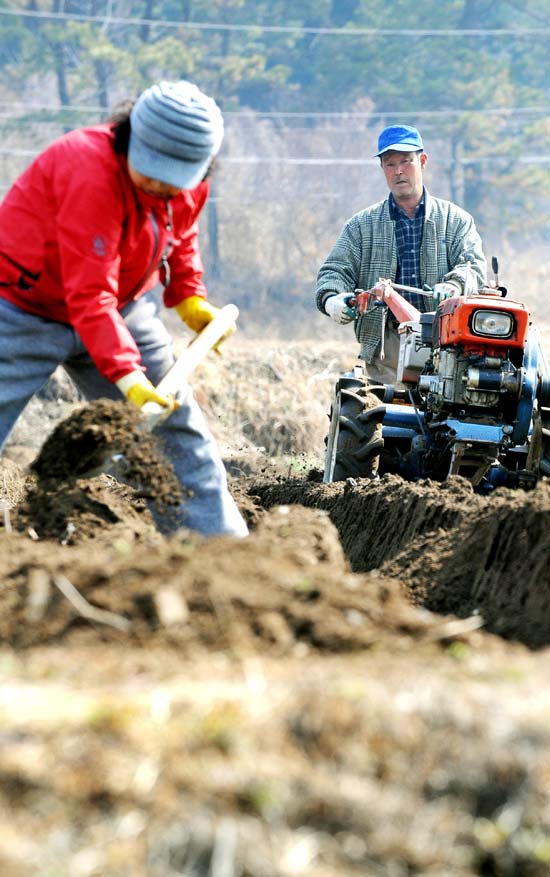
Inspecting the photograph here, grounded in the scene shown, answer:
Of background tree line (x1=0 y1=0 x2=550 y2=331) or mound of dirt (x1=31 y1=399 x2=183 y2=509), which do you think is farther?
background tree line (x1=0 y1=0 x2=550 y2=331)

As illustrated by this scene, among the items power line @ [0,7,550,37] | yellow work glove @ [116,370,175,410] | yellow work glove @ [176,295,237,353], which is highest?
power line @ [0,7,550,37]

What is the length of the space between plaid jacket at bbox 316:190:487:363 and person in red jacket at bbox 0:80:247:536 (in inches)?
150

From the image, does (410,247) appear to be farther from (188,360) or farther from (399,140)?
(188,360)

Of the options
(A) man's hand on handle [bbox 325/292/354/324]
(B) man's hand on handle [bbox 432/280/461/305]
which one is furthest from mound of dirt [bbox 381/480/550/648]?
(A) man's hand on handle [bbox 325/292/354/324]

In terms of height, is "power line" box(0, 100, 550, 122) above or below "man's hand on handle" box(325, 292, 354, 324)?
above

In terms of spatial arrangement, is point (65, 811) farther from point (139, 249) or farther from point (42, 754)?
point (139, 249)

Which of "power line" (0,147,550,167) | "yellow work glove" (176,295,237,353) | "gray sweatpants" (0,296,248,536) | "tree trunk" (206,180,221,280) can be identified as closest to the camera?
"gray sweatpants" (0,296,248,536)

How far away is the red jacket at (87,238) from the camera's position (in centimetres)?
504

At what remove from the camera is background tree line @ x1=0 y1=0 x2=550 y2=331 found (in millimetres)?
37750

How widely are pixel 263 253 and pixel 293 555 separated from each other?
35.2m

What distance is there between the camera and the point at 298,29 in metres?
40.5

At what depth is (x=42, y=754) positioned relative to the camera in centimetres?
287

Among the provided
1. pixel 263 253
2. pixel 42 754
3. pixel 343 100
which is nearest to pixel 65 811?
pixel 42 754

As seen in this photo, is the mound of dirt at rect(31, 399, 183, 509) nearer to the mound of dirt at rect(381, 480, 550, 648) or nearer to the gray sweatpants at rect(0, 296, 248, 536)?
the gray sweatpants at rect(0, 296, 248, 536)
